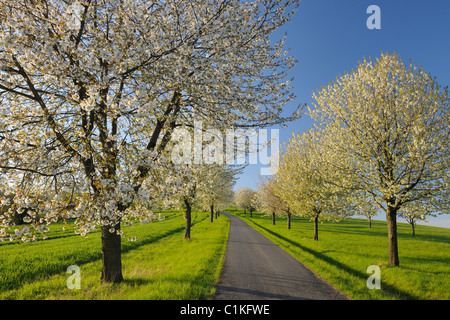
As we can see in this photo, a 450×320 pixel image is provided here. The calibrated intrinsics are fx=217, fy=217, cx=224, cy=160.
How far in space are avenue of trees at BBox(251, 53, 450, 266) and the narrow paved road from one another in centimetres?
562

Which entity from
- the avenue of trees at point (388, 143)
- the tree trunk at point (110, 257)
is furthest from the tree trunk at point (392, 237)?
the tree trunk at point (110, 257)

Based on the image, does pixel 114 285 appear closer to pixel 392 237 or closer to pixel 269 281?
pixel 269 281

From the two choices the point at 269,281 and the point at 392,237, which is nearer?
the point at 269,281

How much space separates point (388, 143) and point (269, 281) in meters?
9.76

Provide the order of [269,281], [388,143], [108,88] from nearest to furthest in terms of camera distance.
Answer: [108,88], [269,281], [388,143]

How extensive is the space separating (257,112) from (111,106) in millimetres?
5137

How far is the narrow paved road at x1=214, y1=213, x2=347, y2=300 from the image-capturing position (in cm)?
744

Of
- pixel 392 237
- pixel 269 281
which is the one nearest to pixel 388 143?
pixel 392 237

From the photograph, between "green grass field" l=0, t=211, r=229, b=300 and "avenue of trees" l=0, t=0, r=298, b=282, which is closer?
"avenue of trees" l=0, t=0, r=298, b=282

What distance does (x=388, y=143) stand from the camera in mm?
11938

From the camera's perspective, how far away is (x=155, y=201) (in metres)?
7.20

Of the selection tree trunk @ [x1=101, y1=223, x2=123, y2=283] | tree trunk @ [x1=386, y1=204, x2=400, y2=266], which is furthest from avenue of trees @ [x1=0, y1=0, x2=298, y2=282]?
tree trunk @ [x1=386, y1=204, x2=400, y2=266]

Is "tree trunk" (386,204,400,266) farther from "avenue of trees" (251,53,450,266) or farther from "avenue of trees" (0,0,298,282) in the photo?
"avenue of trees" (0,0,298,282)
